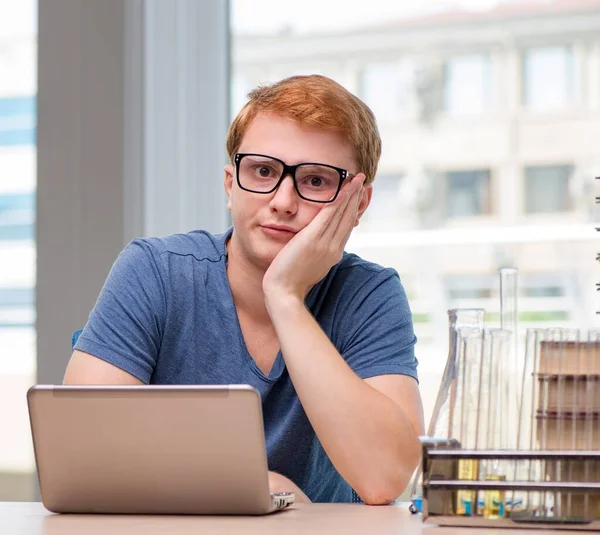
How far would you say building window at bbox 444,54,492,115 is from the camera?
2324 millimetres

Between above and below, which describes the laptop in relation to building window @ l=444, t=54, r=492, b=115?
below

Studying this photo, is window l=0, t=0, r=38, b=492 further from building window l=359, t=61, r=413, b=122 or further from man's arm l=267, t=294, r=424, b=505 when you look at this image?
man's arm l=267, t=294, r=424, b=505

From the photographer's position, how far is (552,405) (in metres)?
0.95

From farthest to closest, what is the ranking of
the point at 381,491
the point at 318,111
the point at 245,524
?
the point at 318,111 < the point at 381,491 < the point at 245,524

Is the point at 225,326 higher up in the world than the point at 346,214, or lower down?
lower down

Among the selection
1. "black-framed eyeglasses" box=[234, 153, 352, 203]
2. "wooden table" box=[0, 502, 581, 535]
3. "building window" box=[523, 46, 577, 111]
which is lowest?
"wooden table" box=[0, 502, 581, 535]

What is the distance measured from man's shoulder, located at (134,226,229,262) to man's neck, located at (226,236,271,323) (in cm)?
5

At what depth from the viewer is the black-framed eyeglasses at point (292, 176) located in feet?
5.06

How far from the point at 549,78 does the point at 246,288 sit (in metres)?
1.08

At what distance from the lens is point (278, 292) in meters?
1.47

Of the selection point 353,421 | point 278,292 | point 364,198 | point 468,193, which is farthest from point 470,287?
point 353,421

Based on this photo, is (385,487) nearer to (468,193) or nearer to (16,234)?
(468,193)

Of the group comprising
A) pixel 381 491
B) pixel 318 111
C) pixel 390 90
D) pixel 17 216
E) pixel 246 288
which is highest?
pixel 390 90

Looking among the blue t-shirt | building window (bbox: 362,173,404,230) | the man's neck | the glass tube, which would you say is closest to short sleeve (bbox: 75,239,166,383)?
the blue t-shirt
